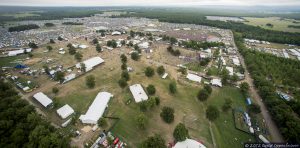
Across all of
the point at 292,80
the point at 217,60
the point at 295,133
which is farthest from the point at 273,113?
the point at 217,60

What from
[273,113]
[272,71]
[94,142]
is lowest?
[94,142]

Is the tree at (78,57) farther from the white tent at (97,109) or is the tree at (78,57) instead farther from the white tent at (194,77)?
the white tent at (194,77)

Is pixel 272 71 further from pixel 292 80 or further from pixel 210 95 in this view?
pixel 210 95

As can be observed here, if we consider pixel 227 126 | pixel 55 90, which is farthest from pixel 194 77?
pixel 55 90

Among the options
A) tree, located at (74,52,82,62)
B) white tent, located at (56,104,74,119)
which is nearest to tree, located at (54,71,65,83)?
white tent, located at (56,104,74,119)

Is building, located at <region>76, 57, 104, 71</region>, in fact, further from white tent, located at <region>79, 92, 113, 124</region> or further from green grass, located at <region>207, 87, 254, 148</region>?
green grass, located at <region>207, 87, 254, 148</region>
